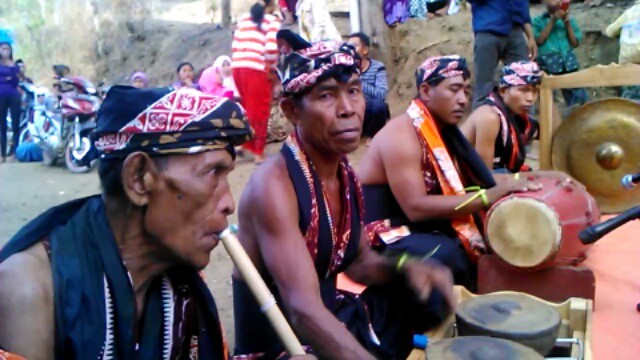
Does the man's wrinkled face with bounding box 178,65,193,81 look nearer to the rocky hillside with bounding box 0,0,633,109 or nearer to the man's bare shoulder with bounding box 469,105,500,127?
the rocky hillside with bounding box 0,0,633,109

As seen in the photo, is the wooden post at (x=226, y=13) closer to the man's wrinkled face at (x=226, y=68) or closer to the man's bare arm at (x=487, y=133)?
the man's wrinkled face at (x=226, y=68)

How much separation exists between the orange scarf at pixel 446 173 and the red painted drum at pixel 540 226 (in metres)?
0.19

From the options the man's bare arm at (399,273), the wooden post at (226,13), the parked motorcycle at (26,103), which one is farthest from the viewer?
the wooden post at (226,13)

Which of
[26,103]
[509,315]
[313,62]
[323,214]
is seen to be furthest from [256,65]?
[26,103]

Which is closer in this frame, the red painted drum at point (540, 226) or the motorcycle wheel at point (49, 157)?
the red painted drum at point (540, 226)

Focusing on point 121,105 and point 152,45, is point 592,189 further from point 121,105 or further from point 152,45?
point 152,45

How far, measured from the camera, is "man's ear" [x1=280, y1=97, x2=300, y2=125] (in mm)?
2453

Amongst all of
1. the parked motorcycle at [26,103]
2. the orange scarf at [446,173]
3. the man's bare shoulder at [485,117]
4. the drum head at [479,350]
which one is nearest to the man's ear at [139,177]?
the drum head at [479,350]

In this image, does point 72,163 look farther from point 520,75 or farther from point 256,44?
point 520,75

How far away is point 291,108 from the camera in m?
2.48

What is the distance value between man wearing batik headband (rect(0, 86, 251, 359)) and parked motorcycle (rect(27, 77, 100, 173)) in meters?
7.78

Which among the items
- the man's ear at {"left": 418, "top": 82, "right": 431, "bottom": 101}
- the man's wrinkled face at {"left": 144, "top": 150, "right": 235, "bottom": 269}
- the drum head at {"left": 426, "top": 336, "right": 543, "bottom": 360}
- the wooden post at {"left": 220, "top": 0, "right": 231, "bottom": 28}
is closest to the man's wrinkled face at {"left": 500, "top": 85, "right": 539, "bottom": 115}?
the man's ear at {"left": 418, "top": 82, "right": 431, "bottom": 101}

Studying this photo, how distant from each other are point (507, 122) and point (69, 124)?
275 inches

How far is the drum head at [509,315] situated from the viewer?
234 centimetres
